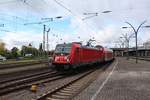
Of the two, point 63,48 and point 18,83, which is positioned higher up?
point 63,48

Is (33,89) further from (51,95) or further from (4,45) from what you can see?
(4,45)

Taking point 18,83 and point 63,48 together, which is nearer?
point 18,83

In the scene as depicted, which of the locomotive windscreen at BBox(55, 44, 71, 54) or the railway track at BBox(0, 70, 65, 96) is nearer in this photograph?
the railway track at BBox(0, 70, 65, 96)

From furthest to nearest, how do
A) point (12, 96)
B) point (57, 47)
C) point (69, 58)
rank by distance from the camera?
point (57, 47), point (69, 58), point (12, 96)

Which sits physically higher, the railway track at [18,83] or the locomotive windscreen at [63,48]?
the locomotive windscreen at [63,48]

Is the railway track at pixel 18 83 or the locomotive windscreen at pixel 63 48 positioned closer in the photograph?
the railway track at pixel 18 83

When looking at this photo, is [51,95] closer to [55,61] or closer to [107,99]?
[107,99]

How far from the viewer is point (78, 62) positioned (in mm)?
28625

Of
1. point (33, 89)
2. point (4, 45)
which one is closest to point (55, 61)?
point (33, 89)

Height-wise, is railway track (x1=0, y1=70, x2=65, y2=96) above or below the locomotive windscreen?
below

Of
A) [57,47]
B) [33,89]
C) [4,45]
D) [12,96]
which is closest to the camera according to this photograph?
[12,96]

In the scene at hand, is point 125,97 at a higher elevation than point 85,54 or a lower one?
lower

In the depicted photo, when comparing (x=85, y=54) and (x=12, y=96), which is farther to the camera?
(x=85, y=54)

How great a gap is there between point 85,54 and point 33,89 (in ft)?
56.7
